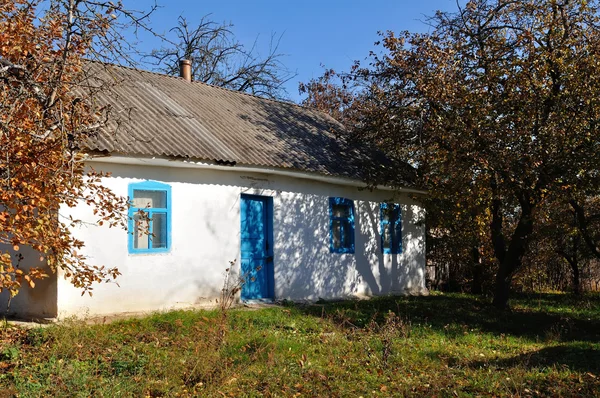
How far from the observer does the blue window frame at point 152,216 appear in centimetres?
1041

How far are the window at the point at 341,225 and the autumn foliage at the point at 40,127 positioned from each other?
7.95 meters

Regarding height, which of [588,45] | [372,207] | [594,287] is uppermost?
[588,45]

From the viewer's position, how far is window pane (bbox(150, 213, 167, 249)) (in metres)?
10.8

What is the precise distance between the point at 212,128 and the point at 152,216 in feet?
10.0

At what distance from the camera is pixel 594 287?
21.4 meters

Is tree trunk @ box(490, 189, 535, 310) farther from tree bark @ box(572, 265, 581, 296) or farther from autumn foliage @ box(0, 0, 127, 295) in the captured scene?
autumn foliage @ box(0, 0, 127, 295)

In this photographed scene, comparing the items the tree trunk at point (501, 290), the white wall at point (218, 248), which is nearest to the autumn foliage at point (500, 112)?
the tree trunk at point (501, 290)

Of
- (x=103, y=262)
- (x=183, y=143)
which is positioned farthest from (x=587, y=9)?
(x=103, y=262)

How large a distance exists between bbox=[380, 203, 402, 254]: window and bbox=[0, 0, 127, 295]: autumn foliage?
Answer: 9923 mm

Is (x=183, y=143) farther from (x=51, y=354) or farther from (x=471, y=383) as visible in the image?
Result: (x=471, y=383)

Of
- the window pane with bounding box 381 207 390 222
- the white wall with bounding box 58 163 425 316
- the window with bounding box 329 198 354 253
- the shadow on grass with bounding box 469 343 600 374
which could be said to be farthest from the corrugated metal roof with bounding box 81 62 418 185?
the shadow on grass with bounding box 469 343 600 374

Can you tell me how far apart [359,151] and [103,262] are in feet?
27.9

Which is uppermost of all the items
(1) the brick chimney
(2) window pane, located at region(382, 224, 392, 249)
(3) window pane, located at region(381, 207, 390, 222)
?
(1) the brick chimney

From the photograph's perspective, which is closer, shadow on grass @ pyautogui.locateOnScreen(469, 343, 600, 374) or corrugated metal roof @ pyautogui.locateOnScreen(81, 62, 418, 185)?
shadow on grass @ pyautogui.locateOnScreen(469, 343, 600, 374)
